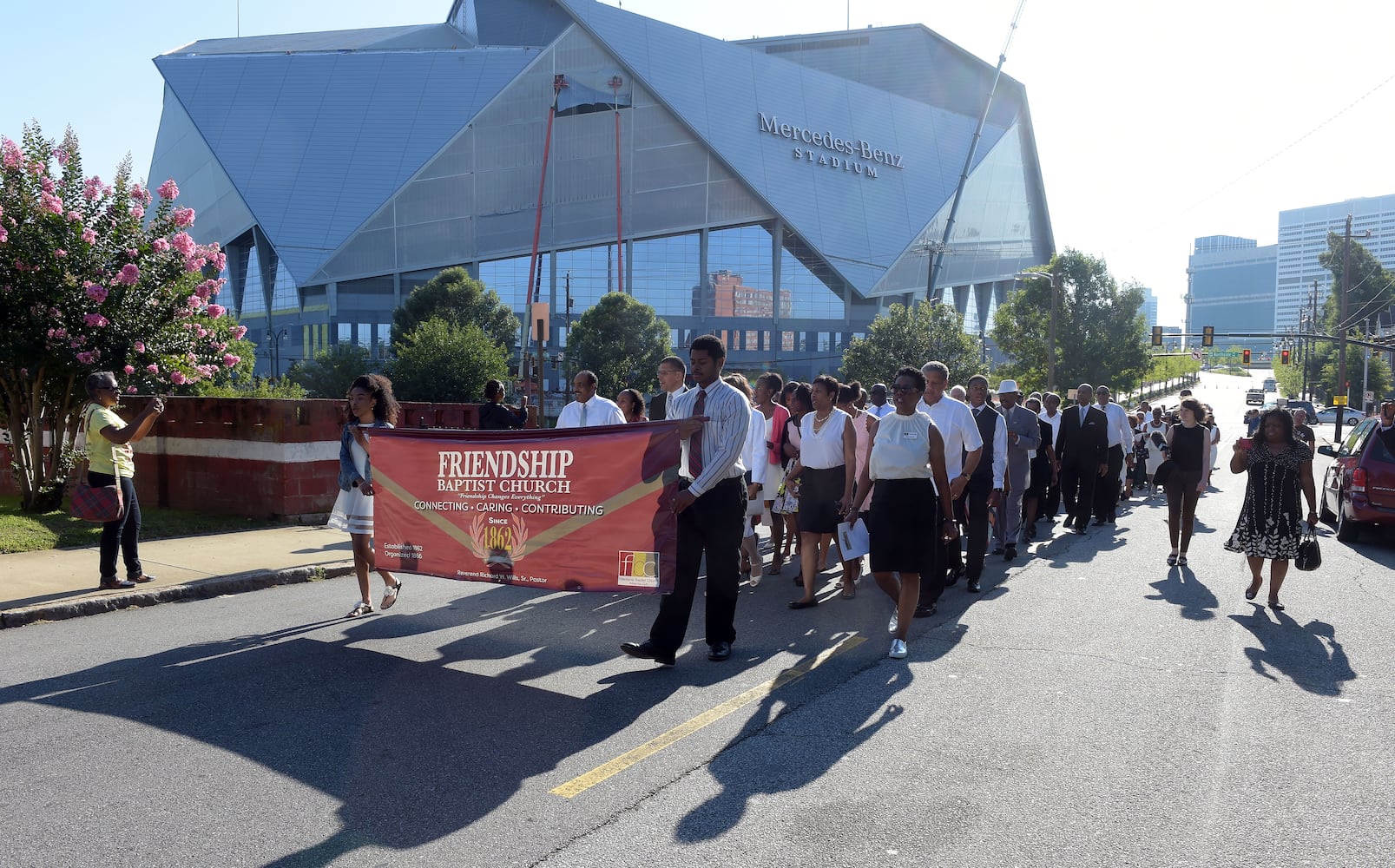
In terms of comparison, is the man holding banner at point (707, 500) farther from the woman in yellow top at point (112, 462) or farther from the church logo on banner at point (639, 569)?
the woman in yellow top at point (112, 462)

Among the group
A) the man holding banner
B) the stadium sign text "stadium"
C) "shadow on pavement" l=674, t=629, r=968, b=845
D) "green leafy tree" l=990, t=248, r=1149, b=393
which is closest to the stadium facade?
the stadium sign text "stadium"

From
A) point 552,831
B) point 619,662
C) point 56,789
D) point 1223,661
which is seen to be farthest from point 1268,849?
point 56,789

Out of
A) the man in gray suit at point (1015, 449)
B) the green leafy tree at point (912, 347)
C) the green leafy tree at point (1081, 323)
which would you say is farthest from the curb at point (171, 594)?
the green leafy tree at point (1081, 323)

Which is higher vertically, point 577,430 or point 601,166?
point 601,166

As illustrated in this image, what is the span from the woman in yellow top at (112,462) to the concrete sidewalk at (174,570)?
0.21 meters

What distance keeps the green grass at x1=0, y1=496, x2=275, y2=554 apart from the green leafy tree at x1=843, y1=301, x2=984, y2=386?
3852cm

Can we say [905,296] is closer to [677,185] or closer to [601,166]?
[677,185]

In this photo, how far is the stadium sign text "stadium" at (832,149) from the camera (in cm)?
7481

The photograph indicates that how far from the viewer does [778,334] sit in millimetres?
76250

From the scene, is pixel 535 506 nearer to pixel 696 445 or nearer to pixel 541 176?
pixel 696 445

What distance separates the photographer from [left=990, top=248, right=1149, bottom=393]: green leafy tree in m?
57.8

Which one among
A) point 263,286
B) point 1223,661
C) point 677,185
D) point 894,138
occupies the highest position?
point 894,138

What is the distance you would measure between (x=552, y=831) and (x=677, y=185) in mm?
69529

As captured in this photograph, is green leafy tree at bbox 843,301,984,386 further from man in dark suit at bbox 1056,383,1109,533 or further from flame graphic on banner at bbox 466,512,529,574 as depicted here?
flame graphic on banner at bbox 466,512,529,574
